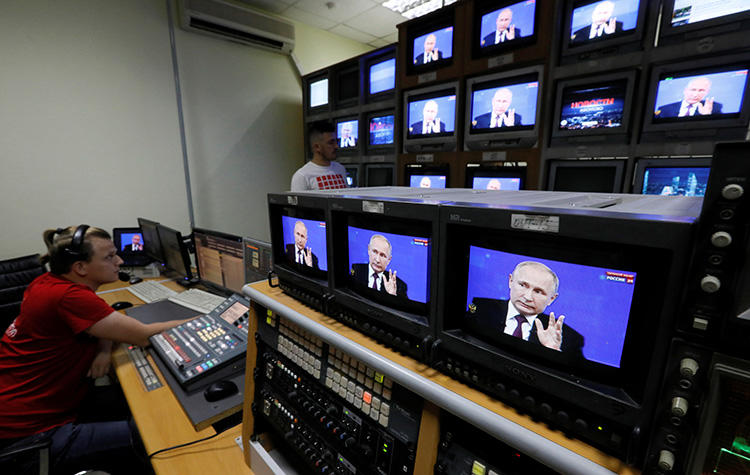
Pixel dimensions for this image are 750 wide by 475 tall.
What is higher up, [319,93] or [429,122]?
[319,93]

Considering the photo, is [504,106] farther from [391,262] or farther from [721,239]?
[721,239]

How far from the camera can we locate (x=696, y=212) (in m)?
0.44

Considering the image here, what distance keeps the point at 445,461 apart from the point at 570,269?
0.44 metres

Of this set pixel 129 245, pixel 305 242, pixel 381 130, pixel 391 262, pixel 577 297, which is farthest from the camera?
pixel 381 130

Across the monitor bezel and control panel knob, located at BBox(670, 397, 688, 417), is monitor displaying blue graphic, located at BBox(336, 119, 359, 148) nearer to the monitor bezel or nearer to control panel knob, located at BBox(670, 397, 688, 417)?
the monitor bezel

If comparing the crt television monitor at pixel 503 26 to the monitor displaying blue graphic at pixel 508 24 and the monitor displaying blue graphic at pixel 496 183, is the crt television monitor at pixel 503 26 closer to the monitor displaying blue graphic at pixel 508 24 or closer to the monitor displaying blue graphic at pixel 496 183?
the monitor displaying blue graphic at pixel 508 24

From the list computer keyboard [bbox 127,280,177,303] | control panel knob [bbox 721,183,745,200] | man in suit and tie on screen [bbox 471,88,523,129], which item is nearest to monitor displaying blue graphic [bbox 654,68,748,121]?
man in suit and tie on screen [bbox 471,88,523,129]

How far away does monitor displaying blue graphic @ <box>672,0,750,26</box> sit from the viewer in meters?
1.36

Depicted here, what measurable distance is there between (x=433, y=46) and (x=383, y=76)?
59cm

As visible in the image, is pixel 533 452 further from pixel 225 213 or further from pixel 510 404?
pixel 225 213

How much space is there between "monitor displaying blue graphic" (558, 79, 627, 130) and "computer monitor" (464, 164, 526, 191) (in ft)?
1.18

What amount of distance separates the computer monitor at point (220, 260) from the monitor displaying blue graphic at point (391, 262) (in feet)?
4.03

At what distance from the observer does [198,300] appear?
2105 mm

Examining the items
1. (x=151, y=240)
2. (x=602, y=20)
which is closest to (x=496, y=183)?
(x=602, y=20)
